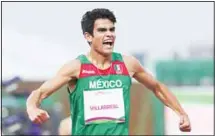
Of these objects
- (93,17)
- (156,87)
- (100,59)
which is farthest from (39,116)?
(156,87)

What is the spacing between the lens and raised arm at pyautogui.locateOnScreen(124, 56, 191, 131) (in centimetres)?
625

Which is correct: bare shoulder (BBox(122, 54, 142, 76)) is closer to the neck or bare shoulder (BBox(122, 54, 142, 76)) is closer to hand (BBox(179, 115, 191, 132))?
the neck

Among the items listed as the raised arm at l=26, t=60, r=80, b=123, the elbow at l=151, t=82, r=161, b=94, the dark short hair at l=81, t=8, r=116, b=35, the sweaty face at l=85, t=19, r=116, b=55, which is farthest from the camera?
the elbow at l=151, t=82, r=161, b=94

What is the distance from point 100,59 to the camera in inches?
242

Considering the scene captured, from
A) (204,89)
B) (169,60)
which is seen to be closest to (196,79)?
(169,60)

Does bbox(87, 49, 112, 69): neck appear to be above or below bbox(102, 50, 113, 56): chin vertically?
below

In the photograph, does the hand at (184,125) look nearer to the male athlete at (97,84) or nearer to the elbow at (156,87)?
the male athlete at (97,84)

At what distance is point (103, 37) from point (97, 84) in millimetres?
403

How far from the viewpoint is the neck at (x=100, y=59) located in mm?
6133

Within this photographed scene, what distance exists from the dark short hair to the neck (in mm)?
188

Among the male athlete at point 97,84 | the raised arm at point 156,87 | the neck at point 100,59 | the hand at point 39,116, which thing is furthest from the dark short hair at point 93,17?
the hand at point 39,116

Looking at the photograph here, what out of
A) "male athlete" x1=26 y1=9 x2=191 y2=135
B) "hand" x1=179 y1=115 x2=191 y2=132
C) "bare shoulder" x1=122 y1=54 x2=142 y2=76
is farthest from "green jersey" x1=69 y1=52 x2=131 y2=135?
"hand" x1=179 y1=115 x2=191 y2=132

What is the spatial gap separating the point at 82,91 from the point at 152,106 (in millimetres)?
9191

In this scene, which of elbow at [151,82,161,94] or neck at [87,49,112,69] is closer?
neck at [87,49,112,69]
